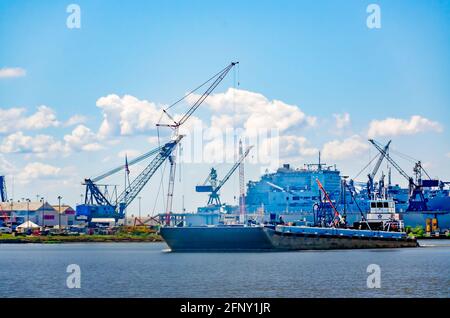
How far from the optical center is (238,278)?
2776 inches

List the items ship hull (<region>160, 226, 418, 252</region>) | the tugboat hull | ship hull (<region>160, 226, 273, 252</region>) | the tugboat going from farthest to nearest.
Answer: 1. the tugboat
2. the tugboat hull
3. ship hull (<region>160, 226, 418, 252</region>)
4. ship hull (<region>160, 226, 273, 252</region>)

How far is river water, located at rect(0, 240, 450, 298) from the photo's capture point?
199ft

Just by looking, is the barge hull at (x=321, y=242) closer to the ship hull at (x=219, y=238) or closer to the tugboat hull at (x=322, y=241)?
the tugboat hull at (x=322, y=241)

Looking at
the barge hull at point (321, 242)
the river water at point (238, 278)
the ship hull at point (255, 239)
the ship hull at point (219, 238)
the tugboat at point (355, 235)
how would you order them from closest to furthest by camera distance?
the river water at point (238, 278), the ship hull at point (219, 238), the ship hull at point (255, 239), the barge hull at point (321, 242), the tugboat at point (355, 235)

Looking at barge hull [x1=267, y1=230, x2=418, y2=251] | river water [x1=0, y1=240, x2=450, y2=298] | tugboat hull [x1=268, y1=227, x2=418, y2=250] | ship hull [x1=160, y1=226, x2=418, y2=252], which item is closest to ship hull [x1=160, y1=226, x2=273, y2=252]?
ship hull [x1=160, y1=226, x2=418, y2=252]

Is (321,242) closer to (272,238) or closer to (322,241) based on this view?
(322,241)

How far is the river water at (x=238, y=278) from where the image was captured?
6059cm

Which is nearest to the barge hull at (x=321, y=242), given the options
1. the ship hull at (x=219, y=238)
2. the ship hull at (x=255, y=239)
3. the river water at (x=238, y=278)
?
the ship hull at (x=255, y=239)

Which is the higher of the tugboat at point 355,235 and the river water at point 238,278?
the tugboat at point 355,235

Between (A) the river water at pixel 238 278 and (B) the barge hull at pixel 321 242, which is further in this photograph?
(B) the barge hull at pixel 321 242

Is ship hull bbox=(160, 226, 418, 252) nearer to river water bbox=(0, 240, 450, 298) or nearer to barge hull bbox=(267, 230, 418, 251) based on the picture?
barge hull bbox=(267, 230, 418, 251)

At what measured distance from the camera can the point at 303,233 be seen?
402 feet
